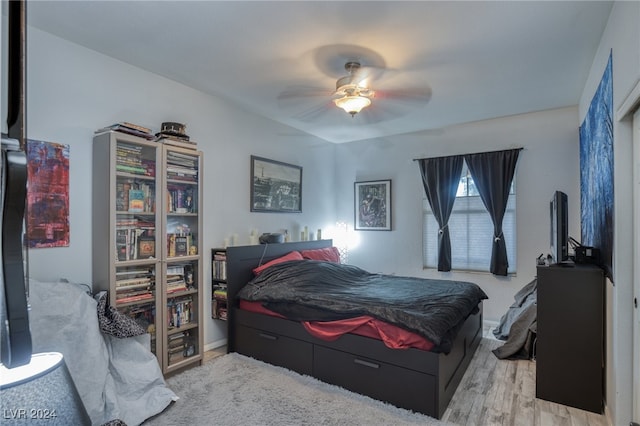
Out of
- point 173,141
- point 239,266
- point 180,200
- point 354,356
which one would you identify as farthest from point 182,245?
point 354,356

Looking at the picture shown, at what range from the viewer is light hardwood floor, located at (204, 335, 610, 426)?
7.09ft

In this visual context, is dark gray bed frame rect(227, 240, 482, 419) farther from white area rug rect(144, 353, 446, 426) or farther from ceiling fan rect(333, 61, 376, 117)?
ceiling fan rect(333, 61, 376, 117)

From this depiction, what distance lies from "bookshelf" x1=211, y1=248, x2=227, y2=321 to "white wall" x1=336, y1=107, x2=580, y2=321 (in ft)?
8.18

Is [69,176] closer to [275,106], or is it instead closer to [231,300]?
[231,300]

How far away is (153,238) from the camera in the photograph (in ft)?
8.80

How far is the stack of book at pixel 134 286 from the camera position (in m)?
2.49

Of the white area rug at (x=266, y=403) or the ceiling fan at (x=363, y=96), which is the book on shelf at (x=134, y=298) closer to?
the white area rug at (x=266, y=403)

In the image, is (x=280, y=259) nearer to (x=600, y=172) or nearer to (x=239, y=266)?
(x=239, y=266)

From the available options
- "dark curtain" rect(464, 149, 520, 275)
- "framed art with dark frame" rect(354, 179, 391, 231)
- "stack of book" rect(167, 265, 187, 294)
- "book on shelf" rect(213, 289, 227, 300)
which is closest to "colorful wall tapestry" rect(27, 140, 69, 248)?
"stack of book" rect(167, 265, 187, 294)

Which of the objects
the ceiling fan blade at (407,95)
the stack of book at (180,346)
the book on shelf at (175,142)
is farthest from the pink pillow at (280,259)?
the ceiling fan blade at (407,95)

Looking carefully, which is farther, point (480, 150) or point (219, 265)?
point (480, 150)

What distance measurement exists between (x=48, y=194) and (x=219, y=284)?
1623 millimetres

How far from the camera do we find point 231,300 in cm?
326

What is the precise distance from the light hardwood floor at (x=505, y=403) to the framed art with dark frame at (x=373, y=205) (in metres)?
2.45
